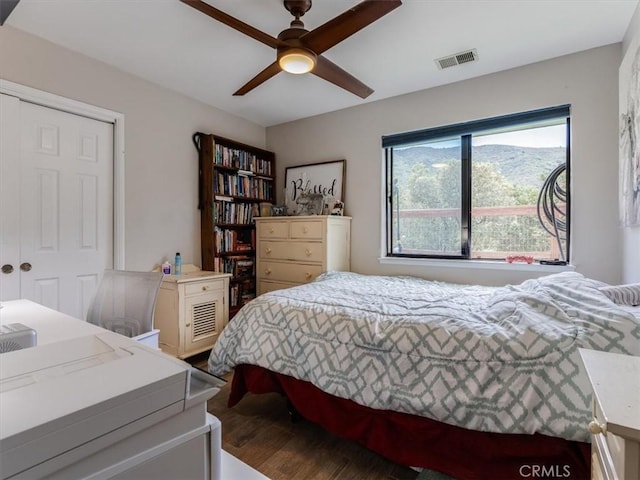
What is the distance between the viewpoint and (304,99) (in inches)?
130

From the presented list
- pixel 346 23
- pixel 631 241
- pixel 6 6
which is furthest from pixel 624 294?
pixel 6 6

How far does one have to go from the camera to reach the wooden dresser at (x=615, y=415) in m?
0.62

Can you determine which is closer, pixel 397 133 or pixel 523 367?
pixel 523 367

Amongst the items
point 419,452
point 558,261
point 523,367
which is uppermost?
point 558,261

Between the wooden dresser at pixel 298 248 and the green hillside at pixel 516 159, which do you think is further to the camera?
the wooden dresser at pixel 298 248

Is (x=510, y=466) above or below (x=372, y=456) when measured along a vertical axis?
above

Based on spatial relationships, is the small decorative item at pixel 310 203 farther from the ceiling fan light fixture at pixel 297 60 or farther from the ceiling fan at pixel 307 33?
the ceiling fan light fixture at pixel 297 60

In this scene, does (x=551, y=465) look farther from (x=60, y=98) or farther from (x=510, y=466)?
(x=60, y=98)

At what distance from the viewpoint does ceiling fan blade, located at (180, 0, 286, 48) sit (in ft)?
4.97

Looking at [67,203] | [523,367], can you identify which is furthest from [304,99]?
[523,367]

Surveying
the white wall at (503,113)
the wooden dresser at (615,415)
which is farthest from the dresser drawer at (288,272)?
the wooden dresser at (615,415)

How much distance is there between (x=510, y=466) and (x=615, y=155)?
7.55 ft

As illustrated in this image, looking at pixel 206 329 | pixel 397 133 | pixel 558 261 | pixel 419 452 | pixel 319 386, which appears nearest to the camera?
pixel 419 452

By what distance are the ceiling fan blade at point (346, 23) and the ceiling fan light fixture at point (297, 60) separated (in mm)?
44
